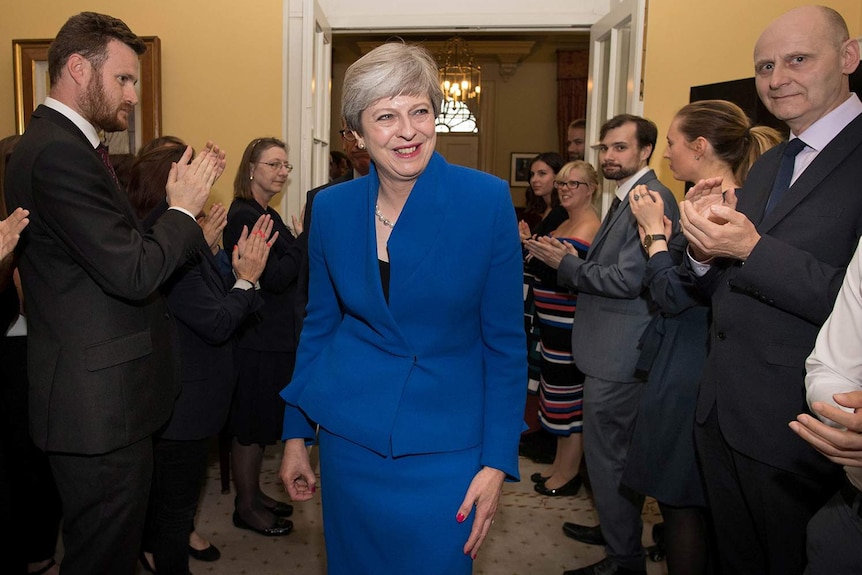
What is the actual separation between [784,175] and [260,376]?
7.97 feet

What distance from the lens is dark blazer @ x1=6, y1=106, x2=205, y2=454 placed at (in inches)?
72.0

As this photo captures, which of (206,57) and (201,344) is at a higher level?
(206,57)

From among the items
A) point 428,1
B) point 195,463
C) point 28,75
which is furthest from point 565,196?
point 28,75

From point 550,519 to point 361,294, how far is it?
2.41 meters

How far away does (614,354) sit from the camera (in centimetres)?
280

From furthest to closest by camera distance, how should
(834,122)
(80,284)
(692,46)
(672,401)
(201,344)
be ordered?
(692,46), (201,344), (672,401), (80,284), (834,122)

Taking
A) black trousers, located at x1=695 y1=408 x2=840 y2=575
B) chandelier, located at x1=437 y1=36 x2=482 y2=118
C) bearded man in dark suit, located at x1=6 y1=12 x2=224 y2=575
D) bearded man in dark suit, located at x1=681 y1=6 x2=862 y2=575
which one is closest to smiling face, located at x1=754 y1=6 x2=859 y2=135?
bearded man in dark suit, located at x1=681 y1=6 x2=862 y2=575

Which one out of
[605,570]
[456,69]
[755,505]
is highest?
[456,69]

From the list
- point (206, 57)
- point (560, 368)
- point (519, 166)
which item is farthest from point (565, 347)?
point (519, 166)

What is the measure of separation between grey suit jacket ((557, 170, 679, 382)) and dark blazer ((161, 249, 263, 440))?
1.42 metres

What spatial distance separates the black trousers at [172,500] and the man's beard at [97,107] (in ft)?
3.55

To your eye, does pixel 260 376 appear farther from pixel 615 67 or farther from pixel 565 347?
pixel 615 67

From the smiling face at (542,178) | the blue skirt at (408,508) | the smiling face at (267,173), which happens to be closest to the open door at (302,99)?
the smiling face at (267,173)

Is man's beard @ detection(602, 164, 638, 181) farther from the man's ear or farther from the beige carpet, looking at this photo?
the man's ear
